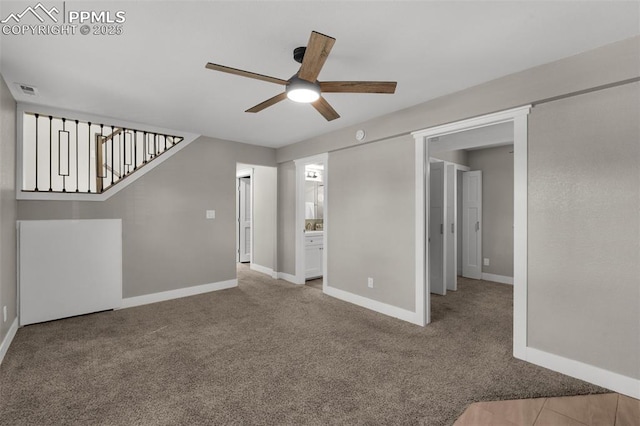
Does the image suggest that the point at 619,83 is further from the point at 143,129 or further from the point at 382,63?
the point at 143,129

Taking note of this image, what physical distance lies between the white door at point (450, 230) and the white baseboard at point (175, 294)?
3505 mm

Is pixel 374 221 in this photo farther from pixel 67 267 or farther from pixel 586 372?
pixel 67 267

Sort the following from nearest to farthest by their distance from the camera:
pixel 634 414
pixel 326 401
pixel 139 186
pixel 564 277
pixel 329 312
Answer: pixel 634 414, pixel 326 401, pixel 564 277, pixel 329 312, pixel 139 186

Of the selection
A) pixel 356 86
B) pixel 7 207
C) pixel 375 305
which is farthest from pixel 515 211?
pixel 7 207

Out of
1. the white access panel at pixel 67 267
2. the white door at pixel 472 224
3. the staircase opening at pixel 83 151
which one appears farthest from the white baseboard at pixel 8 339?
the white door at pixel 472 224

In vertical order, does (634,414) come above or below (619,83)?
below

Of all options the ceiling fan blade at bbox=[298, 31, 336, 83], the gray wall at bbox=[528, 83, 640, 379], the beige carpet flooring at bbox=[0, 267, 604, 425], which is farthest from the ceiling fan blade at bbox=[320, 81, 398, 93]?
the beige carpet flooring at bbox=[0, 267, 604, 425]

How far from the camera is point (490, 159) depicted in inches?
222

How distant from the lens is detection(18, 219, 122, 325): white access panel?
3406 mm

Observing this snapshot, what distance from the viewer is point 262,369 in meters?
2.48

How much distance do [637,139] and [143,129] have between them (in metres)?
5.12

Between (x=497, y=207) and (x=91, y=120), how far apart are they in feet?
20.9

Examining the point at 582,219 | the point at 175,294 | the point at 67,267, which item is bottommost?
the point at 175,294

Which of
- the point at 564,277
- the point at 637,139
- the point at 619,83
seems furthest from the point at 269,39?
the point at 564,277
